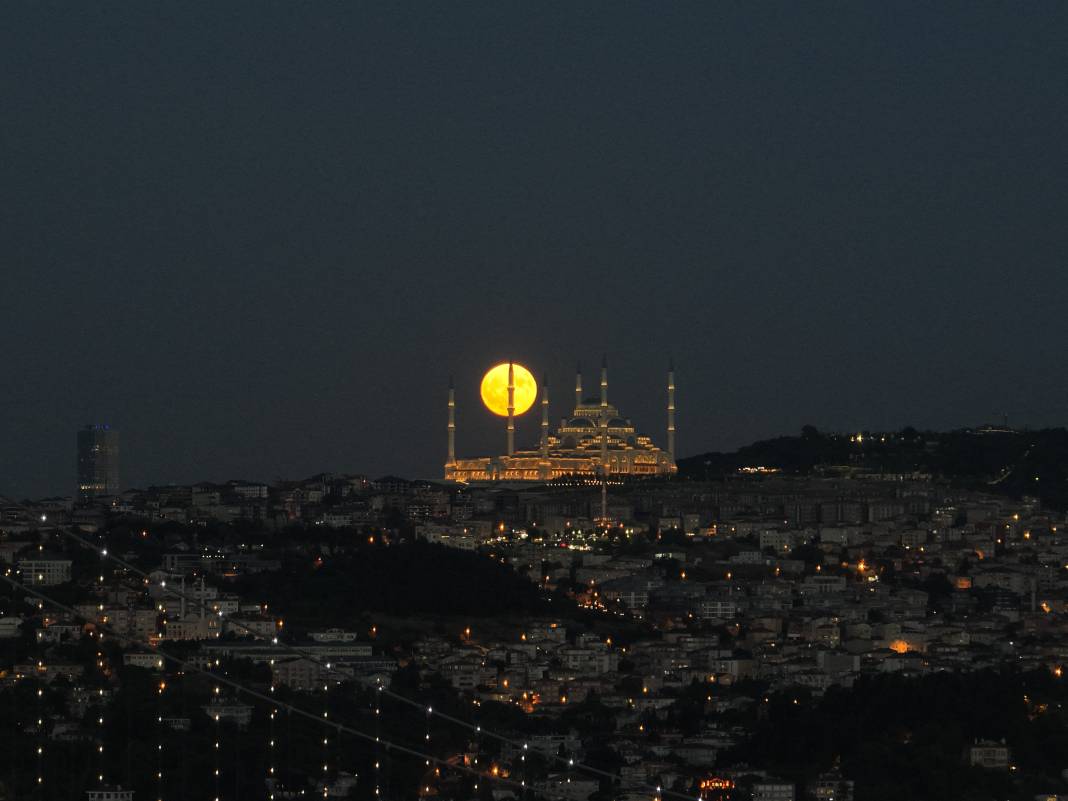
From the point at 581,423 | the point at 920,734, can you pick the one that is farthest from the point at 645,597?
the point at 581,423

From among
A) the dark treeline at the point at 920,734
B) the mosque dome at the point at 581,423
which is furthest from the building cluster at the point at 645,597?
the mosque dome at the point at 581,423

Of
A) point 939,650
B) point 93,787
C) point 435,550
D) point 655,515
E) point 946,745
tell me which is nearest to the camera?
point 93,787

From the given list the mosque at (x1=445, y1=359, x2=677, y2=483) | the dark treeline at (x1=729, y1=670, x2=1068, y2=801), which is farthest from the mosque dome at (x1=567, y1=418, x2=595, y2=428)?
the dark treeline at (x1=729, y1=670, x2=1068, y2=801)

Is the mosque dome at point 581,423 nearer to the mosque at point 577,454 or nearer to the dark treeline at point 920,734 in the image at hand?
the mosque at point 577,454

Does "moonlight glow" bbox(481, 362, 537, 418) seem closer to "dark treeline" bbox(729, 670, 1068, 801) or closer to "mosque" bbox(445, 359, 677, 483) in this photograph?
"mosque" bbox(445, 359, 677, 483)

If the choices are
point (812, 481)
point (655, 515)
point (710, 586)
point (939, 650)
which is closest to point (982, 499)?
point (812, 481)

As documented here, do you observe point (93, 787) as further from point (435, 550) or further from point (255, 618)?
point (435, 550)

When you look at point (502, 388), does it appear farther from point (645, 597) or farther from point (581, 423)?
point (645, 597)
